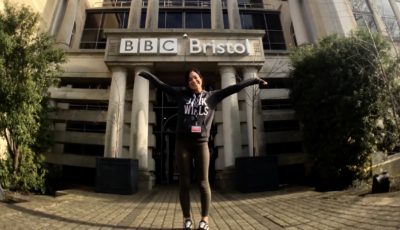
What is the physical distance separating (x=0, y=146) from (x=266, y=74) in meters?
11.0

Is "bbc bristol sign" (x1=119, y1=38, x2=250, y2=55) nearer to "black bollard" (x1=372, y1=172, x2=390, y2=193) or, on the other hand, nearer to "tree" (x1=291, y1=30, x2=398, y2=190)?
"tree" (x1=291, y1=30, x2=398, y2=190)

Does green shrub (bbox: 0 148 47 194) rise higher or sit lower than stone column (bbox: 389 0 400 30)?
lower

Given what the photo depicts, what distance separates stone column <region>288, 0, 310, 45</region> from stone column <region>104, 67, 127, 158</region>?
32.0 ft

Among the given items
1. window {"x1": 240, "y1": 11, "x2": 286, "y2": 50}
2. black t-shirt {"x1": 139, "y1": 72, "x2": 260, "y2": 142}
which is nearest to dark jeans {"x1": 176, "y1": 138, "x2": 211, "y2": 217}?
black t-shirt {"x1": 139, "y1": 72, "x2": 260, "y2": 142}

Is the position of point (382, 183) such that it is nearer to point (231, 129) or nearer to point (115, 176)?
point (231, 129)

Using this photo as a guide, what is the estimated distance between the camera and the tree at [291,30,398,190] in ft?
29.1

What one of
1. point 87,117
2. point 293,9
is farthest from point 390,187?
point 293,9

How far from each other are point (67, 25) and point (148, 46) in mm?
6918

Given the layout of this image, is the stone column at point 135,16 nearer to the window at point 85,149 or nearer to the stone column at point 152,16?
the stone column at point 152,16

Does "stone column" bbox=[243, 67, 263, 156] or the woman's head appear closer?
the woman's head

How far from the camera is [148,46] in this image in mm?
13469

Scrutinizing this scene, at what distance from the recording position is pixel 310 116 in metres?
10.1

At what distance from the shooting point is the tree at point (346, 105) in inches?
349

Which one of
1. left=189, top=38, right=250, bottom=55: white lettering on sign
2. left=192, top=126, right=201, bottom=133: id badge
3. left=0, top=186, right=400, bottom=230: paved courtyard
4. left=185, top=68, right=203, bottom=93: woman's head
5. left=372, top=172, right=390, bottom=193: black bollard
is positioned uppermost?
left=189, top=38, right=250, bottom=55: white lettering on sign
